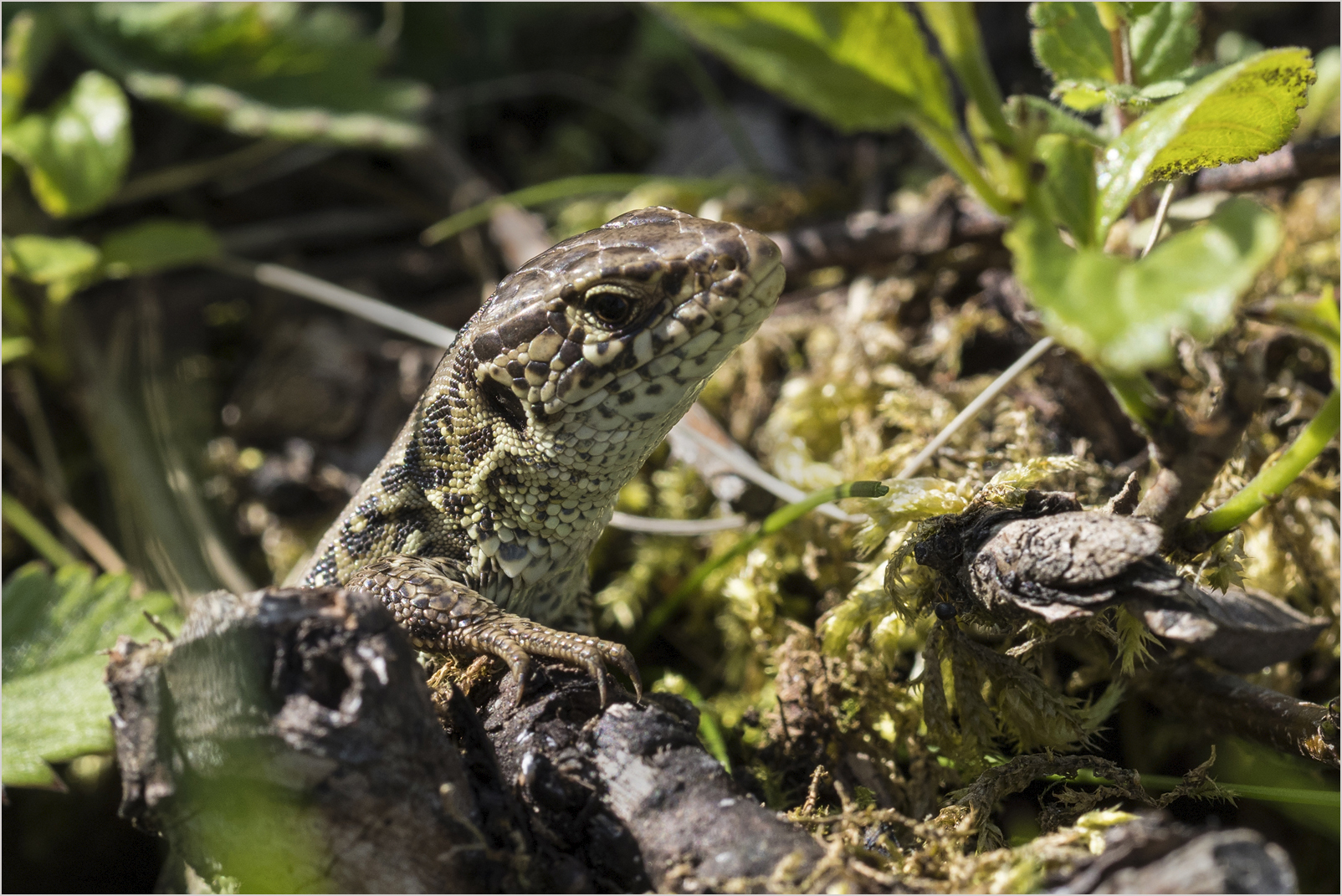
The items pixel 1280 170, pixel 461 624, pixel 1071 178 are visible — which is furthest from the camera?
pixel 1280 170

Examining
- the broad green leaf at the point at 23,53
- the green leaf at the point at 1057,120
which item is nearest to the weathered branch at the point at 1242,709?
the green leaf at the point at 1057,120

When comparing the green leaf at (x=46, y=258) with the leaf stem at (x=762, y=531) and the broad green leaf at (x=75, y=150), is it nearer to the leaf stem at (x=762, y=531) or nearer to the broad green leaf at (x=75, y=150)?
the broad green leaf at (x=75, y=150)

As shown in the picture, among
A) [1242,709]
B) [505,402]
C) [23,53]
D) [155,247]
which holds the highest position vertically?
[23,53]

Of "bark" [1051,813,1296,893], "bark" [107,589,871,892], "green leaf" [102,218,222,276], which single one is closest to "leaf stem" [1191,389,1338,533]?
"bark" [1051,813,1296,893]

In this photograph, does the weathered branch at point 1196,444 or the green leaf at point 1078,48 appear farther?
the green leaf at point 1078,48

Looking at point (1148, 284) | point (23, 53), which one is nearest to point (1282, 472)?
point (1148, 284)

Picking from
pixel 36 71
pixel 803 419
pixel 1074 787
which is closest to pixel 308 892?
pixel 1074 787

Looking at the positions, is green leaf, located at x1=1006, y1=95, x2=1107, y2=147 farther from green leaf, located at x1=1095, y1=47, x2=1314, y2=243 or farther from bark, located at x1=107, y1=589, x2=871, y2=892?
bark, located at x1=107, y1=589, x2=871, y2=892

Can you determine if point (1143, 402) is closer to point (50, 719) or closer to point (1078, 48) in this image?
point (1078, 48)

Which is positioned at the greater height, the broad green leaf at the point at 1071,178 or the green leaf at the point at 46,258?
the green leaf at the point at 46,258
